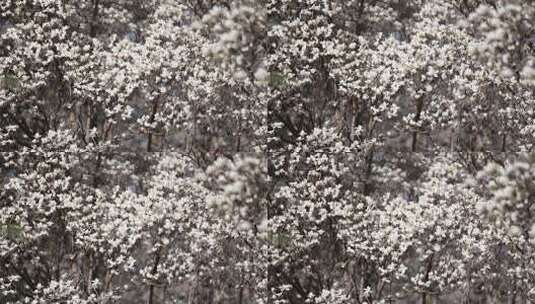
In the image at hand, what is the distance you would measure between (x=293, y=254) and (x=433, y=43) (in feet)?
20.2

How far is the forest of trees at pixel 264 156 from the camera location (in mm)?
15461

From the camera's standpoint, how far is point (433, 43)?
671 inches

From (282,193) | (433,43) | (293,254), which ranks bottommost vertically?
(293,254)

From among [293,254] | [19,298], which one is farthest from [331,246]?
[19,298]

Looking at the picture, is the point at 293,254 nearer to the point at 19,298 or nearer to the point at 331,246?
the point at 331,246

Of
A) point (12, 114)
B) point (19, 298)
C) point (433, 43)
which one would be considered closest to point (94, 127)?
point (12, 114)

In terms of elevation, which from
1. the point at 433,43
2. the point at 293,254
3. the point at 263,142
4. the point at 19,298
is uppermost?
the point at 433,43

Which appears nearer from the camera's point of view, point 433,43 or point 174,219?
point 174,219

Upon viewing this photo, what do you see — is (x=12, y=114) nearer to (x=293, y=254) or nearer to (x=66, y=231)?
(x=66, y=231)

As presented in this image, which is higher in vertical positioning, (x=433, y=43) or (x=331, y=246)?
(x=433, y=43)

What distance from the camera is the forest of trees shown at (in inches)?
609

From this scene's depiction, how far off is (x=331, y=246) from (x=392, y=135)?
3393mm

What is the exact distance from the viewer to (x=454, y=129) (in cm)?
1681

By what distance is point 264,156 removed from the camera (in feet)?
54.0
